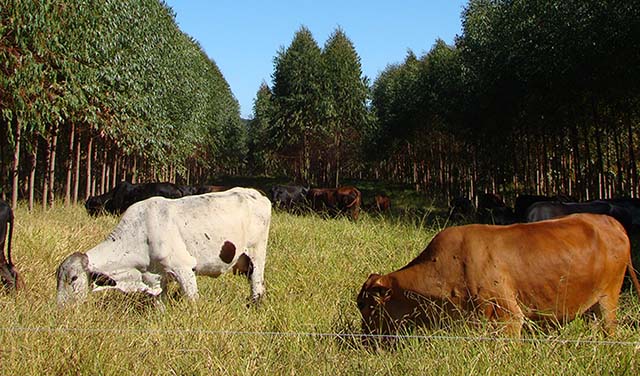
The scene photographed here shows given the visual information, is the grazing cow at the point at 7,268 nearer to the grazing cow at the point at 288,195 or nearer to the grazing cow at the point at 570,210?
the grazing cow at the point at 570,210

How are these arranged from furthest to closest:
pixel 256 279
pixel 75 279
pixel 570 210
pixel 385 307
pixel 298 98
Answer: pixel 298 98, pixel 570 210, pixel 256 279, pixel 75 279, pixel 385 307

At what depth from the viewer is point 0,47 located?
1094 cm

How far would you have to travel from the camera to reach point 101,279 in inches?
289

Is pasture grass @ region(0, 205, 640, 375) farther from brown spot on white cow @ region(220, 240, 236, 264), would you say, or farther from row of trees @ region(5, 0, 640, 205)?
row of trees @ region(5, 0, 640, 205)

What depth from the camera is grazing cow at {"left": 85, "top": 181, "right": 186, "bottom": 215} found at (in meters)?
18.6

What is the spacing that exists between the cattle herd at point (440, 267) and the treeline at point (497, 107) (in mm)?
13631

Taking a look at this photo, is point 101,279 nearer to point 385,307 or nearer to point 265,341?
point 265,341

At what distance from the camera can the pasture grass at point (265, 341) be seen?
4.72m

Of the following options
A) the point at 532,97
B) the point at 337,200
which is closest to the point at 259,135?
the point at 337,200

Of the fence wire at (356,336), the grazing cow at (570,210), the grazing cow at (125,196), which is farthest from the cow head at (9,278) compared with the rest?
the grazing cow at (125,196)

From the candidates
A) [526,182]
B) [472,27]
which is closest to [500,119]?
[472,27]

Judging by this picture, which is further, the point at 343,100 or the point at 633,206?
the point at 343,100

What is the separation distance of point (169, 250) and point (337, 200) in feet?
56.6

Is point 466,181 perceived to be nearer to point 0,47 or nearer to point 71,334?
point 0,47
